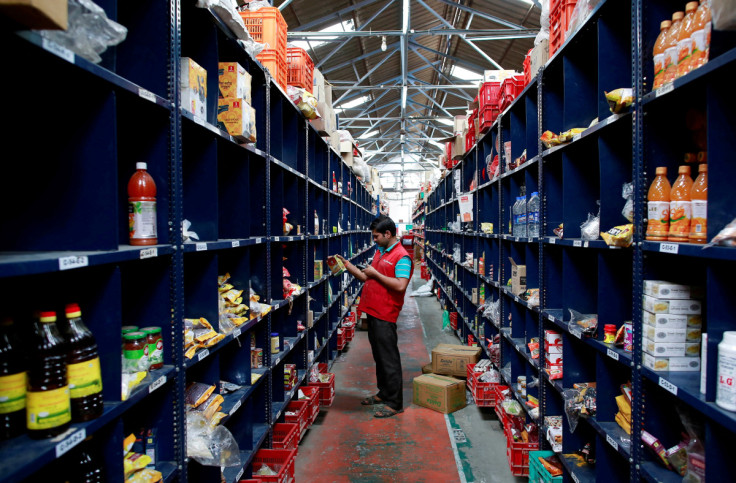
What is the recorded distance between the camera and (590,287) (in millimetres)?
3152

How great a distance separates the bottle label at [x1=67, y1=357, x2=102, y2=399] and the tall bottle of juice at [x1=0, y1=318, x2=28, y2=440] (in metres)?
0.12

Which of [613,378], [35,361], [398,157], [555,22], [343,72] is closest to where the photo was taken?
[35,361]

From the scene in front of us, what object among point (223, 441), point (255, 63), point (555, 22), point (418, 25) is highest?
point (418, 25)

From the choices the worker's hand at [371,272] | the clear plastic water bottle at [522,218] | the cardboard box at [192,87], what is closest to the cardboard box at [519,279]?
the clear plastic water bottle at [522,218]

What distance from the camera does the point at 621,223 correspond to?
8.46 feet

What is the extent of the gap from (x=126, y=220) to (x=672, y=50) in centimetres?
236

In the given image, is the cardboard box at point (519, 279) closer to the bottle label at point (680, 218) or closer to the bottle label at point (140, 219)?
the bottle label at point (680, 218)

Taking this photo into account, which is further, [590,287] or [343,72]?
[343,72]

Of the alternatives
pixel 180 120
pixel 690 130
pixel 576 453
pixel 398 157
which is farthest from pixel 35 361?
pixel 398 157

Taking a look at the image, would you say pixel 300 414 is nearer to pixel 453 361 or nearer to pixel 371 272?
pixel 371 272

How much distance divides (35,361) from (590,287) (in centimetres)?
304

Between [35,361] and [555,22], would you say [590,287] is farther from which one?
[35,361]

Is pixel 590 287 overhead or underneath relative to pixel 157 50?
underneath

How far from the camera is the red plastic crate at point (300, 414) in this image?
13.5 feet
